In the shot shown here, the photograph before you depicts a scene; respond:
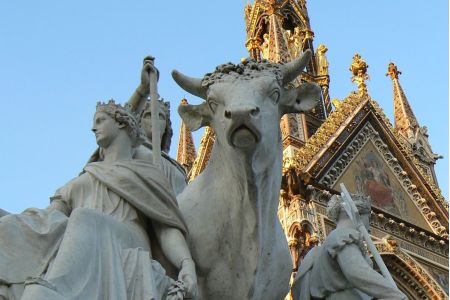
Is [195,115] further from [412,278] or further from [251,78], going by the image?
[412,278]

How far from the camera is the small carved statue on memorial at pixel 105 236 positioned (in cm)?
165

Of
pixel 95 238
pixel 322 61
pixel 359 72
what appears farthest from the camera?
pixel 322 61

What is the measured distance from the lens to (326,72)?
1938 cm

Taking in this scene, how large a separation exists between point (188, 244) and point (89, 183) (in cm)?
28

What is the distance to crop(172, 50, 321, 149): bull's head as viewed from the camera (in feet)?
5.92

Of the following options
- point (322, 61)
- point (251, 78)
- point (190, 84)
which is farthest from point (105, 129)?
point (322, 61)

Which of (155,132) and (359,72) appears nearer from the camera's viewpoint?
(155,132)

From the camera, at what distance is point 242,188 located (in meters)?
1.94

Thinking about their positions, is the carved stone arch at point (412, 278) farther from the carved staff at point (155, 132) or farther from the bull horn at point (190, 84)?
the bull horn at point (190, 84)

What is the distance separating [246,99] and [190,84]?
26 cm

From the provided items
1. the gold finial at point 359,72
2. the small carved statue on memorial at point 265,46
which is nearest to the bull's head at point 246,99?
the gold finial at point 359,72

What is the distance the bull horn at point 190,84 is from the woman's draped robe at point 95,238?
0.22 meters

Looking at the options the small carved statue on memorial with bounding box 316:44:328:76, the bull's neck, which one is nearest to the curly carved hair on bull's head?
the bull's neck

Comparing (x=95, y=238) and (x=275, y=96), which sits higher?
(x=275, y=96)
